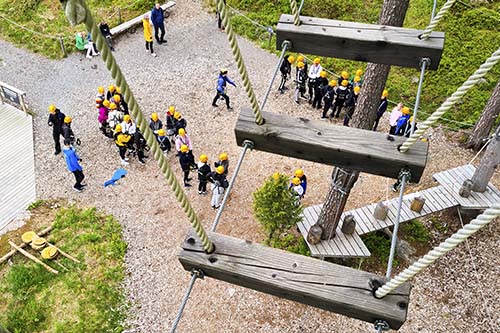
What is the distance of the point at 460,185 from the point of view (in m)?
10.1

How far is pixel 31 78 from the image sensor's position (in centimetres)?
1412

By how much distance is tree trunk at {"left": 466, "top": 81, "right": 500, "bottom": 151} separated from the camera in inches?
427

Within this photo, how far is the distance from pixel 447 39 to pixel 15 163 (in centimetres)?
1409

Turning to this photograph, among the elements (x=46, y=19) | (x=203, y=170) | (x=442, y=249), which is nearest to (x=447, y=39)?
(x=203, y=170)

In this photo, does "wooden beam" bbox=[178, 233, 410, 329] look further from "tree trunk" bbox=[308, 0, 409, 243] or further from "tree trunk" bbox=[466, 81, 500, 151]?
"tree trunk" bbox=[466, 81, 500, 151]

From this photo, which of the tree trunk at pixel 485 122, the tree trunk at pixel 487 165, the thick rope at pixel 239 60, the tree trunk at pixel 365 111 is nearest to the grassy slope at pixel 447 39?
the tree trunk at pixel 485 122

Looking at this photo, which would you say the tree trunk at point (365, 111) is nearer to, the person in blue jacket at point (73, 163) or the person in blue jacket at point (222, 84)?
the person in blue jacket at point (222, 84)

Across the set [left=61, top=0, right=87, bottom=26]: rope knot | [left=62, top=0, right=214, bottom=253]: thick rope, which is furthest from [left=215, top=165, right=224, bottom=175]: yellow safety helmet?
[left=61, top=0, right=87, bottom=26]: rope knot

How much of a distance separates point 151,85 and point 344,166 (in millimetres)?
11594

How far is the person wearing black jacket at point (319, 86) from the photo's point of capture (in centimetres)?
1230

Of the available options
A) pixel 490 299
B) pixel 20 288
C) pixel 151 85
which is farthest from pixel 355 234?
pixel 151 85

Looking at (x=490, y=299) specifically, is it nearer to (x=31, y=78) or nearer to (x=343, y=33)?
(x=343, y=33)

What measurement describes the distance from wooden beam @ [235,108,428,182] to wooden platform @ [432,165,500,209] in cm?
766

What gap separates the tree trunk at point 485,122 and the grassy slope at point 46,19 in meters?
12.7
